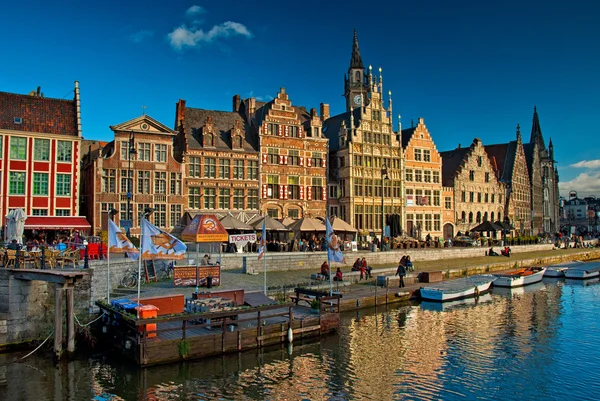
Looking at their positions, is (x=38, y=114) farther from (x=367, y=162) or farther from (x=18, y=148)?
(x=367, y=162)

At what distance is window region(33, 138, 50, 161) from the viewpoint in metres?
34.7

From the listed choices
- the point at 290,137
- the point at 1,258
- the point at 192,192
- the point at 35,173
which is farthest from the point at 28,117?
the point at 290,137

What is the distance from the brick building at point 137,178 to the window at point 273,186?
314 inches

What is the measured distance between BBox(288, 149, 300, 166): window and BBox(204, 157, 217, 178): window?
23.8 feet

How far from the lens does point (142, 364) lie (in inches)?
651

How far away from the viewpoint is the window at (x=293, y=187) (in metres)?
46.6

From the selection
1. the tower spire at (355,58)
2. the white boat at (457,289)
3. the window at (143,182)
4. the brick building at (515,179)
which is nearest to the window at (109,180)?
the window at (143,182)

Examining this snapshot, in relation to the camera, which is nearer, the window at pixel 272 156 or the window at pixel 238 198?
the window at pixel 238 198

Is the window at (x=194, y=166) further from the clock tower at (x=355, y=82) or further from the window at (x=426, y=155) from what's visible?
the clock tower at (x=355, y=82)

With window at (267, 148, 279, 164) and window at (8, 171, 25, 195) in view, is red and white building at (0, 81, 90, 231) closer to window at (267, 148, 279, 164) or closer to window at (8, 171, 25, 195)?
window at (8, 171, 25, 195)

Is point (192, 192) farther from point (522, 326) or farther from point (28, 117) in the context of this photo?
point (522, 326)

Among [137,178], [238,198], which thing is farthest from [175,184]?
[238,198]

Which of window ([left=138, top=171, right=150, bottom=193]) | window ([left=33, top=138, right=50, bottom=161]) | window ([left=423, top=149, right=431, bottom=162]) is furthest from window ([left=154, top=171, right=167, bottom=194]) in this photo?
window ([left=423, top=149, right=431, bottom=162])

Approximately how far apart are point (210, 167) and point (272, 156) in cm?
598
